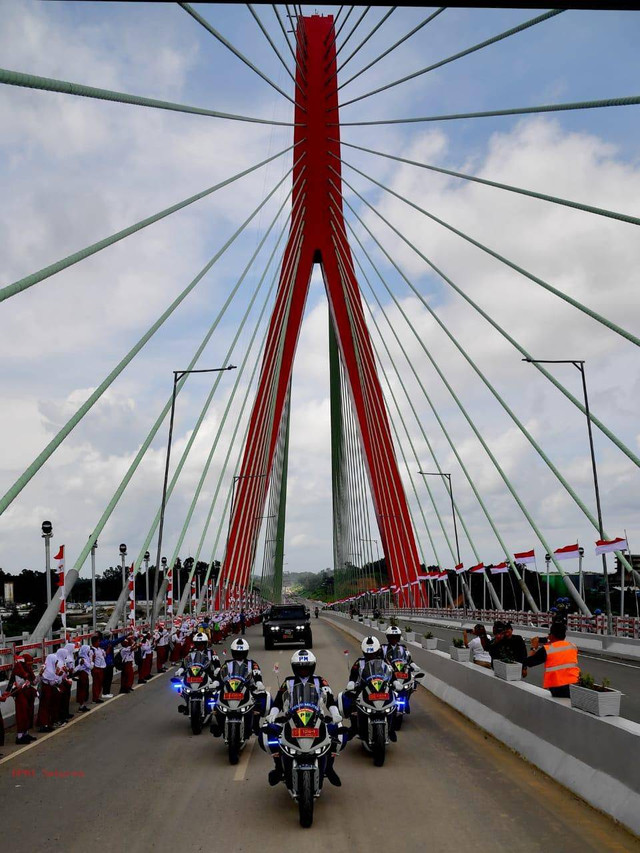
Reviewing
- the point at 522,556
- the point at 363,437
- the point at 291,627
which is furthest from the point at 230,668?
the point at 363,437

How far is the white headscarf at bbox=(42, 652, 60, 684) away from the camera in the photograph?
14.7 m

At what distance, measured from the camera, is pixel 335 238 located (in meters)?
44.2

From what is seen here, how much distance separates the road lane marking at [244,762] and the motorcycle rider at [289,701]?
1.14 meters

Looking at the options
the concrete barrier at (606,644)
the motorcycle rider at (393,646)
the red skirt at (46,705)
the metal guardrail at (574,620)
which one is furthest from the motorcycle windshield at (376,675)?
the concrete barrier at (606,644)

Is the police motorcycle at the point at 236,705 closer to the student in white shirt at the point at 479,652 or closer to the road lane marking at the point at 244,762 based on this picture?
the road lane marking at the point at 244,762

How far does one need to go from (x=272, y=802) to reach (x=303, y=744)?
3.23ft

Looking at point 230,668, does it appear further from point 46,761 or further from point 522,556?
point 522,556

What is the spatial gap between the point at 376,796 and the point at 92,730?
6952 mm

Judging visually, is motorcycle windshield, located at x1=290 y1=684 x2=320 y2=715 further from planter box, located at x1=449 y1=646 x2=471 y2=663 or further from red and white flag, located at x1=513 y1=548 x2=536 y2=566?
red and white flag, located at x1=513 y1=548 x2=536 y2=566

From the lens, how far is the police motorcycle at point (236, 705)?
11656 mm

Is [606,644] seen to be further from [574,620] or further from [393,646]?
[393,646]

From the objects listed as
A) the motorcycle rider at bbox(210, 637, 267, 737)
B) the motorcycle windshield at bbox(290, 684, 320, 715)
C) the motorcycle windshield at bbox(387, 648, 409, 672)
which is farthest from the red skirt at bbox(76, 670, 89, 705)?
the motorcycle windshield at bbox(290, 684, 320, 715)

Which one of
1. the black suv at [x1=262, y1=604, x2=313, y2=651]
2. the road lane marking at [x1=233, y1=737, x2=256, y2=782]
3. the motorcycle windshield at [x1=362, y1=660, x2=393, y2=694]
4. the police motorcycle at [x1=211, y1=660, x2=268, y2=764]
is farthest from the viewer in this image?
the black suv at [x1=262, y1=604, x2=313, y2=651]

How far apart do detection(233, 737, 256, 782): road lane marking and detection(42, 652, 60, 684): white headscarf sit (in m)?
3.39
